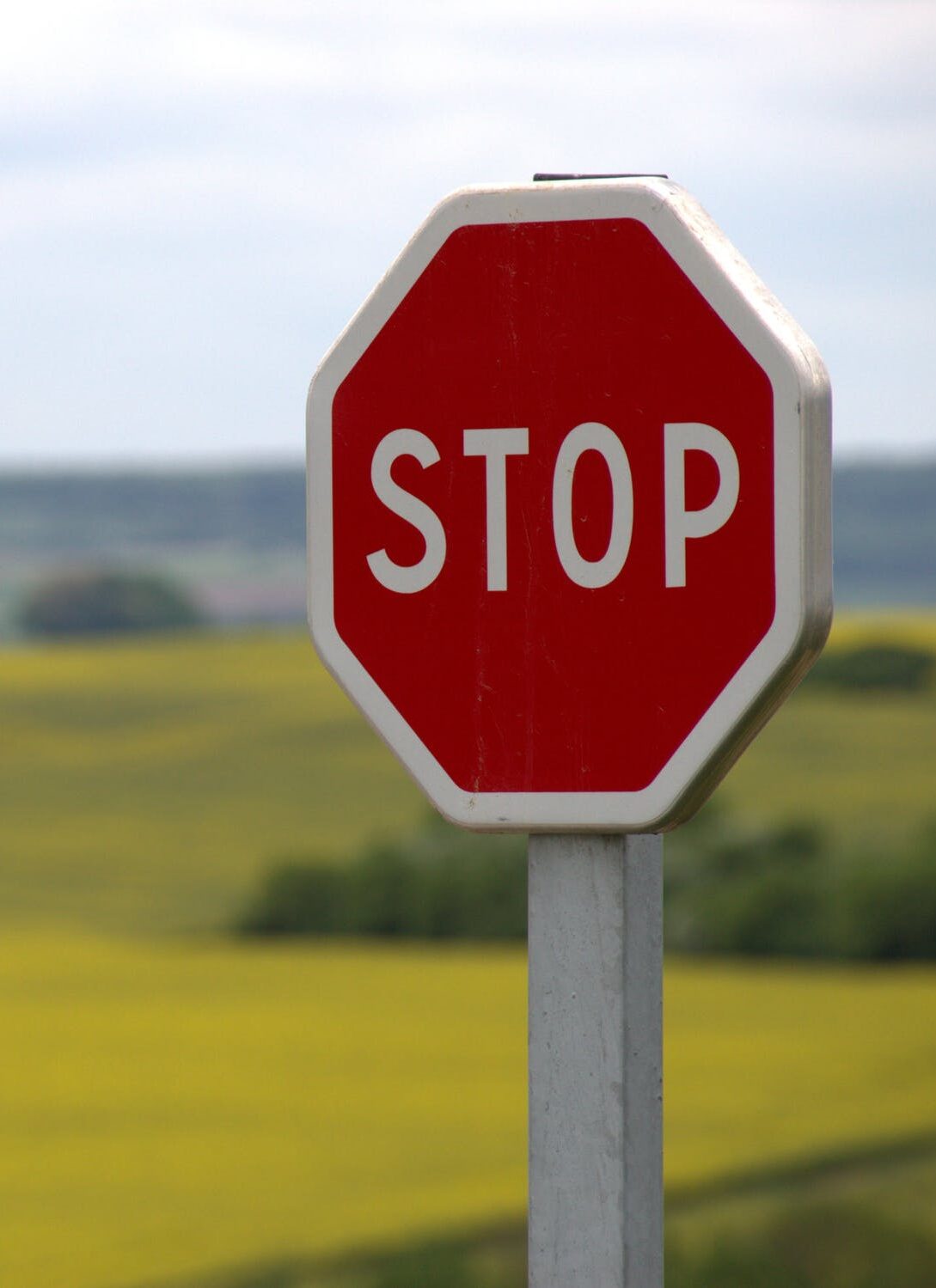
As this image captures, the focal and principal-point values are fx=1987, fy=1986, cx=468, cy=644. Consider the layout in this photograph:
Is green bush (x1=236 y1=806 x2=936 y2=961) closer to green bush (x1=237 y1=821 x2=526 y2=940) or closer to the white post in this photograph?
green bush (x1=237 y1=821 x2=526 y2=940)

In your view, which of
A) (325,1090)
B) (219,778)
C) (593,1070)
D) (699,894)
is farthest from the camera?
(219,778)

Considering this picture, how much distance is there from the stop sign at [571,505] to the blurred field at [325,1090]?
4.30 metres

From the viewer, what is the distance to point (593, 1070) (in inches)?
57.6

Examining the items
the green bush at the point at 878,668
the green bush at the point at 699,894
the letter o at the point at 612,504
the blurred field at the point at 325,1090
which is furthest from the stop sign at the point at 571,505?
the green bush at the point at 878,668

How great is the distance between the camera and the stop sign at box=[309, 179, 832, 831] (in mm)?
1450

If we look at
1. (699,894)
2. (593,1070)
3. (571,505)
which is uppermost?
(571,505)

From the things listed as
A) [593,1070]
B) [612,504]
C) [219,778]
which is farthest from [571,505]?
[219,778]

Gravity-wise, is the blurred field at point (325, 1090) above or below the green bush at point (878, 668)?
below

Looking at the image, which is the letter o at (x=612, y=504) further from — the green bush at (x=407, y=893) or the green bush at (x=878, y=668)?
the green bush at (x=878, y=668)

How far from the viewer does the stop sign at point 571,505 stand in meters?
1.45

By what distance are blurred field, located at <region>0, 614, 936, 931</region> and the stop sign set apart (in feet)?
31.9

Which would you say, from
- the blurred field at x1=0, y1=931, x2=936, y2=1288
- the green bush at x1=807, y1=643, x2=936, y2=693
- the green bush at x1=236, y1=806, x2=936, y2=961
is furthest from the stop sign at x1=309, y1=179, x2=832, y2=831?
the green bush at x1=807, y1=643, x2=936, y2=693

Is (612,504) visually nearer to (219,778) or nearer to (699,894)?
(699,894)

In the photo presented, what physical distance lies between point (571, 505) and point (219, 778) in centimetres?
1371
